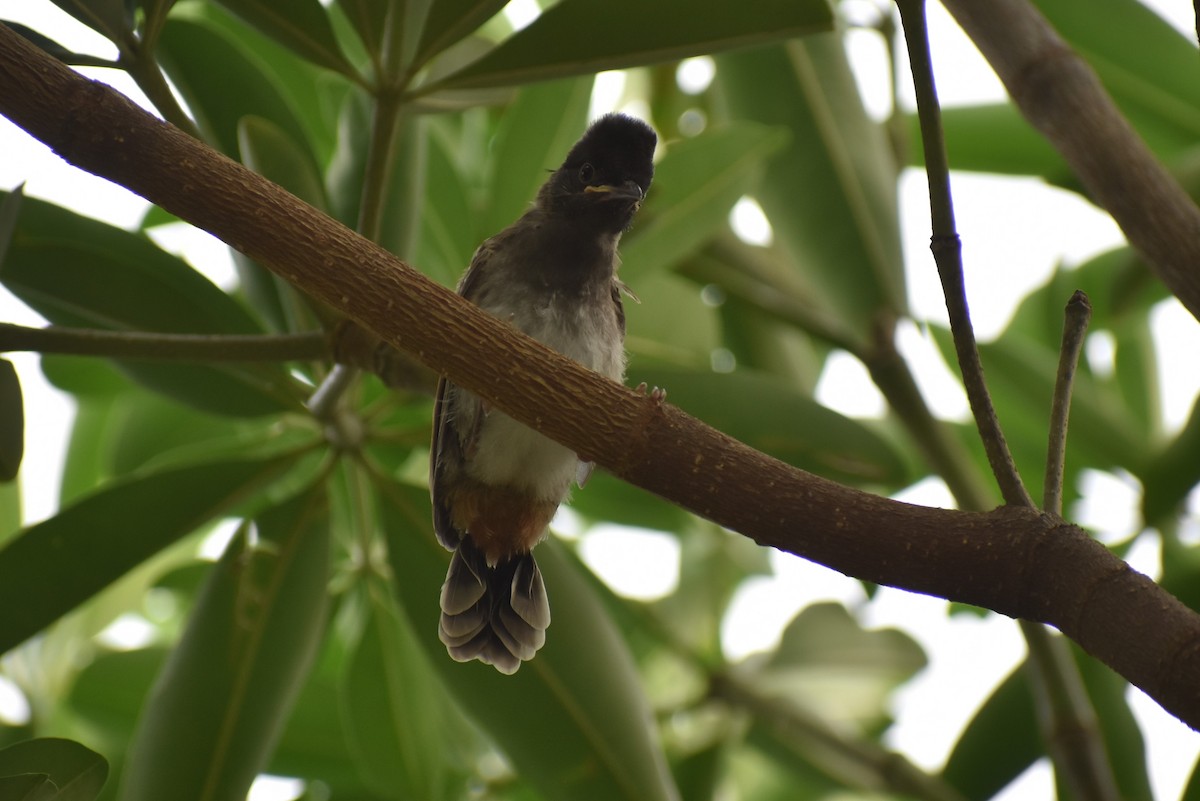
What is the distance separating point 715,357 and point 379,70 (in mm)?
1570

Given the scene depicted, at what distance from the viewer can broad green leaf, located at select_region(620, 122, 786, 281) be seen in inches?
107

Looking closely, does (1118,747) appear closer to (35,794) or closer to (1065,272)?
(1065,272)

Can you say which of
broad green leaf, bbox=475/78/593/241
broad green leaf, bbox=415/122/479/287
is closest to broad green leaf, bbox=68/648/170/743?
broad green leaf, bbox=415/122/479/287

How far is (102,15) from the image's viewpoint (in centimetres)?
178

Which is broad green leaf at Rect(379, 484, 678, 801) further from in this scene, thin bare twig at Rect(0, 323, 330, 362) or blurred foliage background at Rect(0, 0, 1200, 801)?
thin bare twig at Rect(0, 323, 330, 362)

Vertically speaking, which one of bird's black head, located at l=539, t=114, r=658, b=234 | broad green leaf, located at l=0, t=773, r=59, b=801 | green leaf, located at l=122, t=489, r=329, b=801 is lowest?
broad green leaf, located at l=0, t=773, r=59, b=801

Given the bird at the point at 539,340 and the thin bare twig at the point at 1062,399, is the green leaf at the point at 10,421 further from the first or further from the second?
the thin bare twig at the point at 1062,399

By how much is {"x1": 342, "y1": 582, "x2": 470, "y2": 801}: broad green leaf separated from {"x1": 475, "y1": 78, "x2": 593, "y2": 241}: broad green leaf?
0.96 m

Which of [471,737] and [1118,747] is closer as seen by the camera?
[1118,747]

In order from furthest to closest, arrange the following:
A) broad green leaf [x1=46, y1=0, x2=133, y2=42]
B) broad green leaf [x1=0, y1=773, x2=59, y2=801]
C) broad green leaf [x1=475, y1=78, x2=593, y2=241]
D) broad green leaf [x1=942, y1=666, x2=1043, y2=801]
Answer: broad green leaf [x1=475, y1=78, x2=593, y2=241] → broad green leaf [x1=942, y1=666, x2=1043, y2=801] → broad green leaf [x1=46, y1=0, x2=133, y2=42] → broad green leaf [x1=0, y1=773, x2=59, y2=801]

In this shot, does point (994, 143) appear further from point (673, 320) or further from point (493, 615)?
point (493, 615)

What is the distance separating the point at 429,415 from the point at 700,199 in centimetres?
82

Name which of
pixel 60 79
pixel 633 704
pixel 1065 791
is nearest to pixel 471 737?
pixel 633 704

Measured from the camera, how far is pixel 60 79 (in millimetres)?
1474
